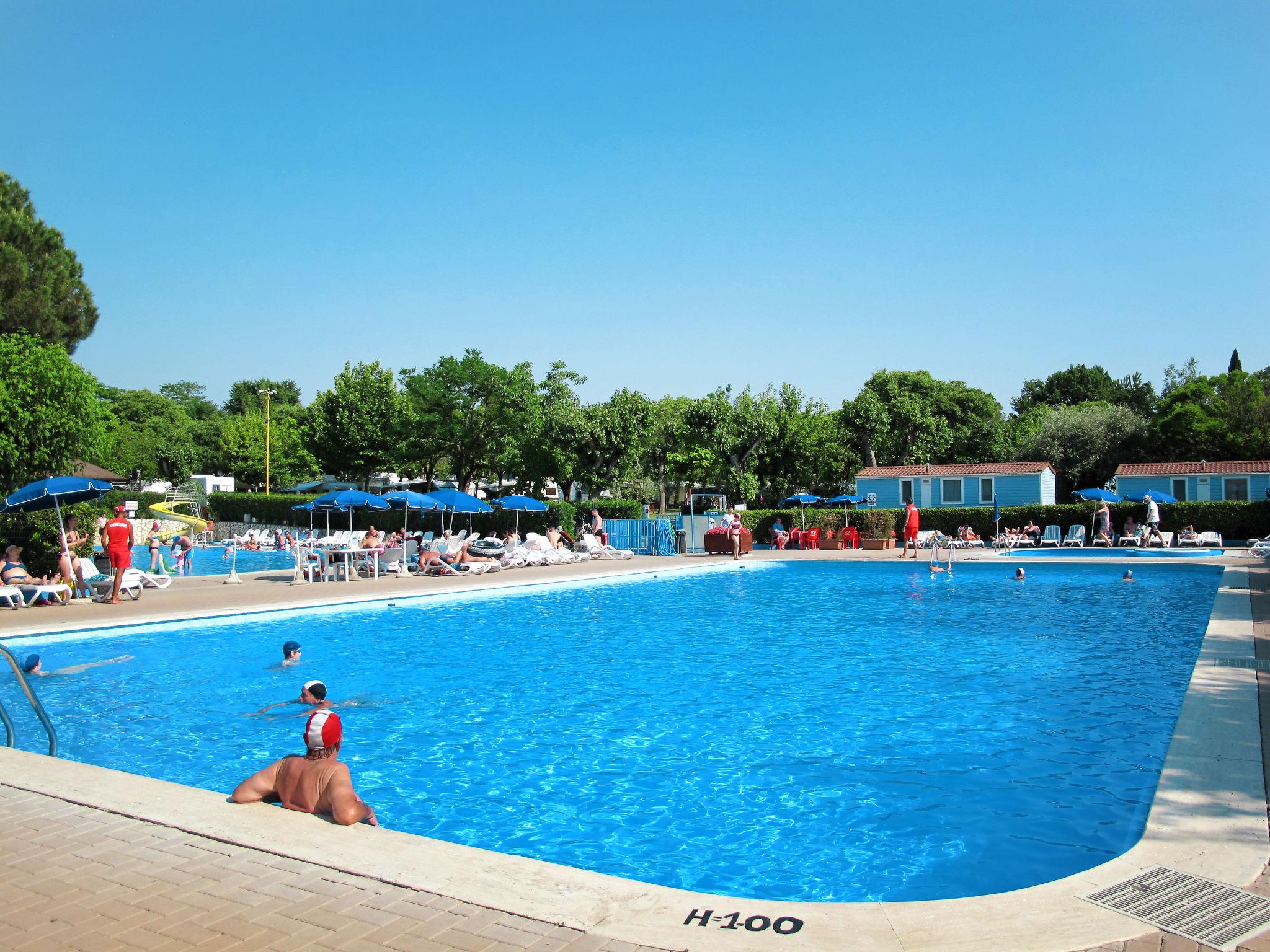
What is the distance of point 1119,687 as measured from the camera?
29.5 ft

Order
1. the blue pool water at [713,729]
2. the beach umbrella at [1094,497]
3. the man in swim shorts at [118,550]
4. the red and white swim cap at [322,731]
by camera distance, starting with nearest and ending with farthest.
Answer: the red and white swim cap at [322,731], the blue pool water at [713,729], the man in swim shorts at [118,550], the beach umbrella at [1094,497]

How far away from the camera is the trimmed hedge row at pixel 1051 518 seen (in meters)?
29.1

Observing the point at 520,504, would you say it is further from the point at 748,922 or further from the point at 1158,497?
the point at 748,922

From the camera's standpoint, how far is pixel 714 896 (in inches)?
143

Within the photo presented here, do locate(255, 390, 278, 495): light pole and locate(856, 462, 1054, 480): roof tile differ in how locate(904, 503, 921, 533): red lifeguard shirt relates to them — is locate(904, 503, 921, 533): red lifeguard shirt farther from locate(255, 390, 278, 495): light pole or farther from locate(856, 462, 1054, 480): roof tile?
locate(255, 390, 278, 495): light pole

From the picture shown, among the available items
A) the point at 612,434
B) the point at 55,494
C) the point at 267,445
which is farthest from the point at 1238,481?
the point at 267,445

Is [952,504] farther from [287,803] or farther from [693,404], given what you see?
[287,803]

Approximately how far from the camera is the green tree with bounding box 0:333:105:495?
19.0 meters

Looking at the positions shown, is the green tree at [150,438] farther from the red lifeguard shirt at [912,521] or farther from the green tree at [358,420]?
the red lifeguard shirt at [912,521]

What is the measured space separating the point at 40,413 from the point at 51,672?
11.8 metres

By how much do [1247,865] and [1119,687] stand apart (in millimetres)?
5593

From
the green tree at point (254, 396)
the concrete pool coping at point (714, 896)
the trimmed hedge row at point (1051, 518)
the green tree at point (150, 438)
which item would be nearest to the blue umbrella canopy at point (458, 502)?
the trimmed hedge row at point (1051, 518)

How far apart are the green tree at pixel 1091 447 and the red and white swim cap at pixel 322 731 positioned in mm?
45833

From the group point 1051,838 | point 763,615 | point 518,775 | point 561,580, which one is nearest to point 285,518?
point 561,580
